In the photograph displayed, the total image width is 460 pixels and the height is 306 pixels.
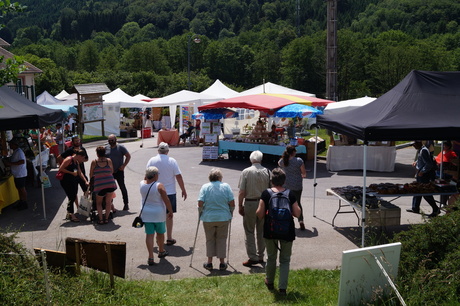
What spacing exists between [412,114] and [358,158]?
9.20 m

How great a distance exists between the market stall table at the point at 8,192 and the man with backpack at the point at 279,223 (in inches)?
280

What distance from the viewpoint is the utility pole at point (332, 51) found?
100ft

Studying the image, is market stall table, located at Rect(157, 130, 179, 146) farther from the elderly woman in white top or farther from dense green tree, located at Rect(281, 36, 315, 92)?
dense green tree, located at Rect(281, 36, 315, 92)

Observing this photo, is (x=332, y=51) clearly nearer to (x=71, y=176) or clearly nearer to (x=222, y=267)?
(x=71, y=176)

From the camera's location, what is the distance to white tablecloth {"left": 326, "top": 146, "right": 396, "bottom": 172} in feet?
58.1

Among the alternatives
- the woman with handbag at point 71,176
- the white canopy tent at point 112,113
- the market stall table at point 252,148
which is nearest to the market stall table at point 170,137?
the market stall table at point 252,148

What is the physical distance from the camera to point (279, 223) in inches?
254

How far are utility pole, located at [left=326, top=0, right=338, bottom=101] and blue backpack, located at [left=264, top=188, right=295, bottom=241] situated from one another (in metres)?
24.8

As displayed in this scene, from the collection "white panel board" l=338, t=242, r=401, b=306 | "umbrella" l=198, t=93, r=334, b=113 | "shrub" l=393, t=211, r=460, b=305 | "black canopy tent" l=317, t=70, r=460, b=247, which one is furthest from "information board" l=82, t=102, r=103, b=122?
"white panel board" l=338, t=242, r=401, b=306

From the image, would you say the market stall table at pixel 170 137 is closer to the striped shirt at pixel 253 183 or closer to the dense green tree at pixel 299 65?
the striped shirt at pixel 253 183

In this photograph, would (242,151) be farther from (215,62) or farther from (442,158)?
(215,62)

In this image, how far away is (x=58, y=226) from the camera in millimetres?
10664

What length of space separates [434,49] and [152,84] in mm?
39416

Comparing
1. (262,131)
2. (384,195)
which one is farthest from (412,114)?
(262,131)
